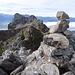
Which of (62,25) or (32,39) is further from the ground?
(62,25)

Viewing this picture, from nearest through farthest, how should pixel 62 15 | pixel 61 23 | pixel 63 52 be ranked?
pixel 63 52 < pixel 62 15 < pixel 61 23

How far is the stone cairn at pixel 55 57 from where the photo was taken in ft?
148

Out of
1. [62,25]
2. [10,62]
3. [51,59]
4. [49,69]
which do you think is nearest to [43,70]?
[49,69]

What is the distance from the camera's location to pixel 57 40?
1902 inches

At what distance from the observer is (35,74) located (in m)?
43.2

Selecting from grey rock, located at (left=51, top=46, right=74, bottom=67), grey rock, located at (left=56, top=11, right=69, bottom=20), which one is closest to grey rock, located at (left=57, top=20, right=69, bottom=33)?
grey rock, located at (left=56, top=11, right=69, bottom=20)

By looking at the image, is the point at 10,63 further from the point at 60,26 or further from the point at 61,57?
the point at 60,26

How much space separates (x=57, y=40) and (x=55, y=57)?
3181mm

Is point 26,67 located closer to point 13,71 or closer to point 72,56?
point 13,71

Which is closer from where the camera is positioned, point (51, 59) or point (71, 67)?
point (71, 67)

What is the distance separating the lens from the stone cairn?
45.0 metres

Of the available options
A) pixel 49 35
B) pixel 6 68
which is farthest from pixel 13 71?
pixel 49 35

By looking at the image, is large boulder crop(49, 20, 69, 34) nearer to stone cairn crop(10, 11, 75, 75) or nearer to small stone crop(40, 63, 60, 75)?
stone cairn crop(10, 11, 75, 75)

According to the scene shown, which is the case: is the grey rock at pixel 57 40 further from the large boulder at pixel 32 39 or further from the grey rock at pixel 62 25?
the large boulder at pixel 32 39
